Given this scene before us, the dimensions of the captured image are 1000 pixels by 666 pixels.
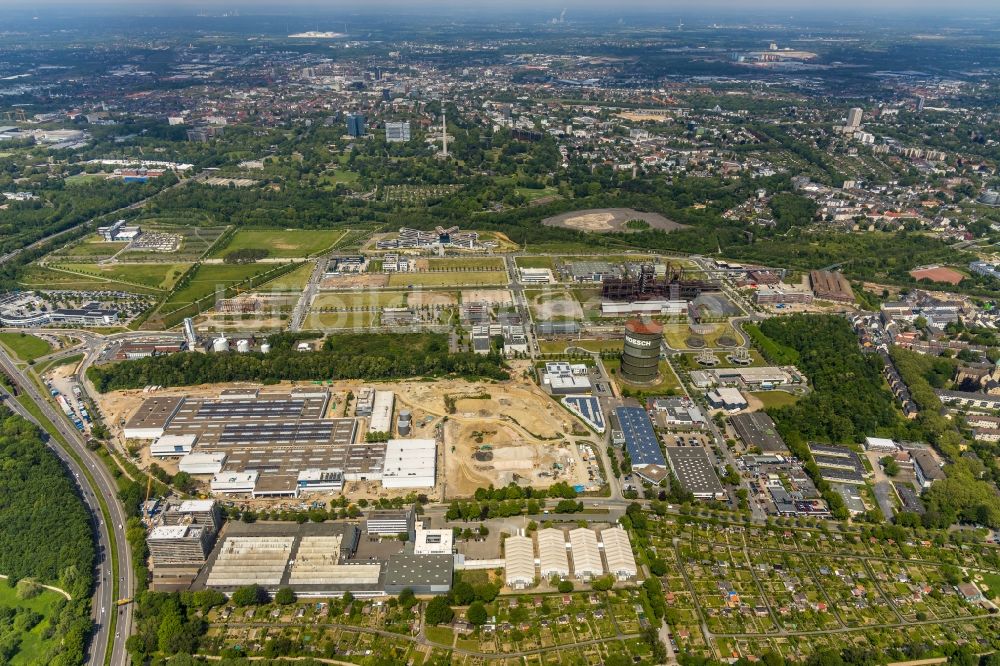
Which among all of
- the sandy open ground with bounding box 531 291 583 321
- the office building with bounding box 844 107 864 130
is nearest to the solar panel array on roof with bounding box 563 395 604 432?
the sandy open ground with bounding box 531 291 583 321

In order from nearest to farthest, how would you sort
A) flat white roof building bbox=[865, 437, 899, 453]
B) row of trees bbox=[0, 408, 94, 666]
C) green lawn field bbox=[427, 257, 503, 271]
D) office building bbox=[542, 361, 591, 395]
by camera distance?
row of trees bbox=[0, 408, 94, 666], flat white roof building bbox=[865, 437, 899, 453], office building bbox=[542, 361, 591, 395], green lawn field bbox=[427, 257, 503, 271]

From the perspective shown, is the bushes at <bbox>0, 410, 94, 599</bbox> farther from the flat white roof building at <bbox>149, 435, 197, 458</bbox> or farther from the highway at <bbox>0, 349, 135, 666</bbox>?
the flat white roof building at <bbox>149, 435, 197, 458</bbox>

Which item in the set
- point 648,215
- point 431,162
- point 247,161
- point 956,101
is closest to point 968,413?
point 648,215

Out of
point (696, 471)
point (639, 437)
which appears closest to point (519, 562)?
point (696, 471)

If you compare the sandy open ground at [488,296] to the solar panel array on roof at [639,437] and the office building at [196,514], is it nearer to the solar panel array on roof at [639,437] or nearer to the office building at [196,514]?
the solar panel array on roof at [639,437]

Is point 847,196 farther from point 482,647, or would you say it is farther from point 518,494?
point 482,647

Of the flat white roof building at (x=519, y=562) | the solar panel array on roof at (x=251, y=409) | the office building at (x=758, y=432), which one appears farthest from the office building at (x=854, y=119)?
the flat white roof building at (x=519, y=562)
